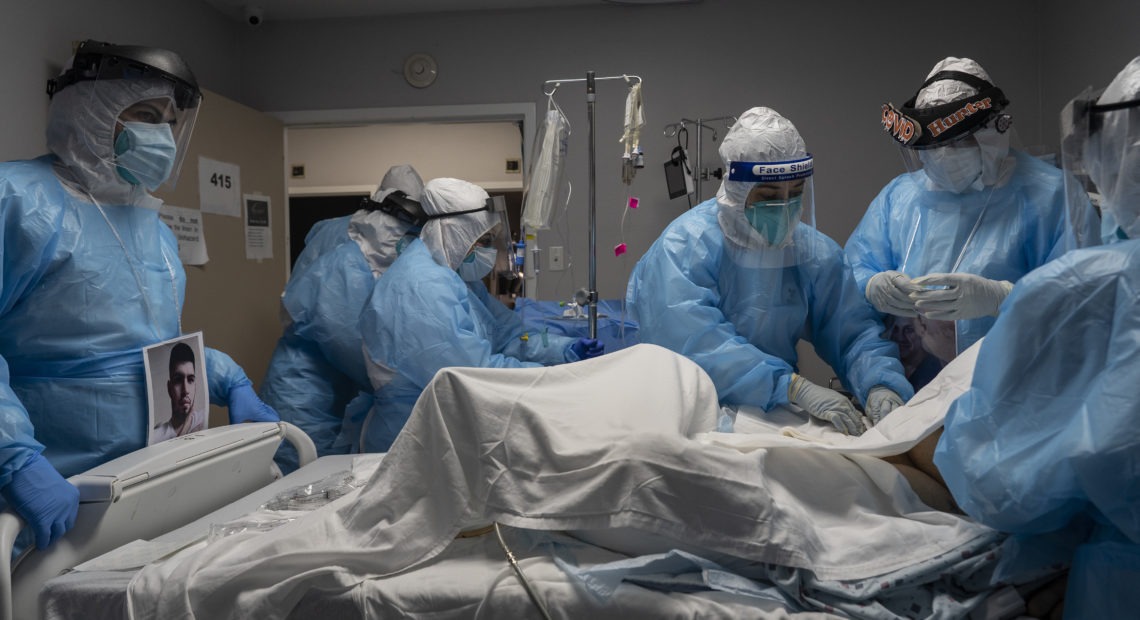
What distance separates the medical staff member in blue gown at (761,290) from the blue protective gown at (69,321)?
1.46m

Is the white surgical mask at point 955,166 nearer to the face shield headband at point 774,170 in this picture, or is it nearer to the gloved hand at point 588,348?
the face shield headband at point 774,170

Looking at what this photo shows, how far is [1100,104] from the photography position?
1306 millimetres

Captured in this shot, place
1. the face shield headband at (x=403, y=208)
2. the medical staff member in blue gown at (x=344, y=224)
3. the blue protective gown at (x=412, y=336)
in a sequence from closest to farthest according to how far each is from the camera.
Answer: the blue protective gown at (x=412, y=336), the face shield headband at (x=403, y=208), the medical staff member in blue gown at (x=344, y=224)

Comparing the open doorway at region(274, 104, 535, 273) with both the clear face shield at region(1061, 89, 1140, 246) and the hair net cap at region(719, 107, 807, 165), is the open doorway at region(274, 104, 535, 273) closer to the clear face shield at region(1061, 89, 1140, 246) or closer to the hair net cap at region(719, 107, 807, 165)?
the hair net cap at region(719, 107, 807, 165)

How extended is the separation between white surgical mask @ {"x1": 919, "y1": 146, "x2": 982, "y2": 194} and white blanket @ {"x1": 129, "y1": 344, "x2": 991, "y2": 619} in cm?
120

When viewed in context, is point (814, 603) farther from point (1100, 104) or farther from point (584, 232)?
point (584, 232)

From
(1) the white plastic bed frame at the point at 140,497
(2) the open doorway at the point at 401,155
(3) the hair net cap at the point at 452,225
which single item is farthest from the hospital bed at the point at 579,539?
(2) the open doorway at the point at 401,155

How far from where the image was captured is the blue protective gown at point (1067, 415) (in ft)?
3.62

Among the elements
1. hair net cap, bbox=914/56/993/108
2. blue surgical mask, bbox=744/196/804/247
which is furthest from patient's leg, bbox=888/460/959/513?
hair net cap, bbox=914/56/993/108

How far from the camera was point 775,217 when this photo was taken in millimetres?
2434

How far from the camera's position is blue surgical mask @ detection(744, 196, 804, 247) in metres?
2.42

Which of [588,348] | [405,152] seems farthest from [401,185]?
[405,152]

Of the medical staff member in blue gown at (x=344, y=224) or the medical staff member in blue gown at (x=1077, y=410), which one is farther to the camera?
the medical staff member in blue gown at (x=344, y=224)

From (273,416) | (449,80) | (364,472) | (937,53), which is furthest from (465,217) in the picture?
(937,53)
